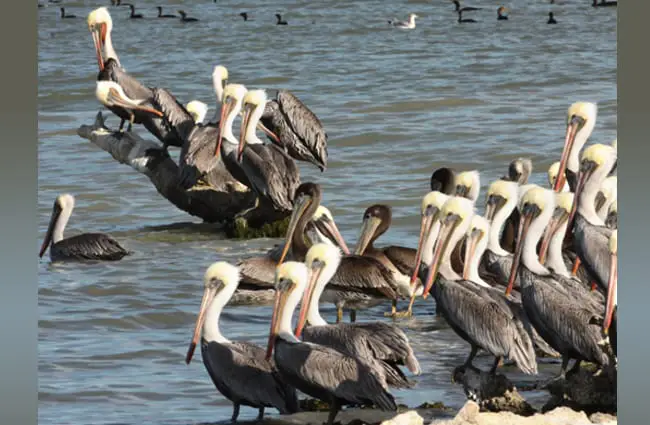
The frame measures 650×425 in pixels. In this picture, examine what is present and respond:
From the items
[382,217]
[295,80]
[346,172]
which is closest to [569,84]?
[295,80]

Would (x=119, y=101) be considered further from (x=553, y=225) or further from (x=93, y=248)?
(x=553, y=225)

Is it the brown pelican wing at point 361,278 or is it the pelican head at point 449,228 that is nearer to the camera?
the pelican head at point 449,228

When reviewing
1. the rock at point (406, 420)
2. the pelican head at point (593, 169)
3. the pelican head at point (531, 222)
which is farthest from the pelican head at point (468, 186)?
the rock at point (406, 420)

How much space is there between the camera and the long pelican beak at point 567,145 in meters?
7.23

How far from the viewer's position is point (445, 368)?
5840 mm

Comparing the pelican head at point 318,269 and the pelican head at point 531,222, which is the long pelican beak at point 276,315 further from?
the pelican head at point 531,222

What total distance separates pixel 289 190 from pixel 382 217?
178 cm

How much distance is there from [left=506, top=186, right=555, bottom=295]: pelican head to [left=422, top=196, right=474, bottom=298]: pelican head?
227 millimetres

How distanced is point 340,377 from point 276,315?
42 centimetres

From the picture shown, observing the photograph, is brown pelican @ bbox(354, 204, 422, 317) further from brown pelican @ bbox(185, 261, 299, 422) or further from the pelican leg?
the pelican leg

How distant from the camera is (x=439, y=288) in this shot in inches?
216

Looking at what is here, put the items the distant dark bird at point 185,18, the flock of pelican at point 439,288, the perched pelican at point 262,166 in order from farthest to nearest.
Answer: the distant dark bird at point 185,18
the perched pelican at point 262,166
the flock of pelican at point 439,288

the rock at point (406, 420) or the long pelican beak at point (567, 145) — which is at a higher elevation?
the long pelican beak at point (567, 145)
